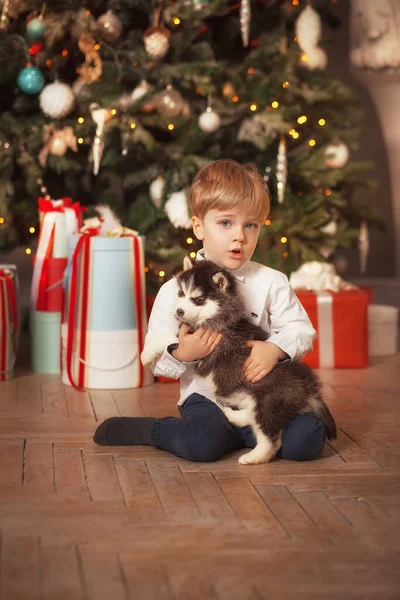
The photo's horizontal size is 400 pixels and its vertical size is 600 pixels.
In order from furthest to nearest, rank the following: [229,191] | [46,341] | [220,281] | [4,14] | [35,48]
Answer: [35,48]
[4,14]
[46,341]
[229,191]
[220,281]

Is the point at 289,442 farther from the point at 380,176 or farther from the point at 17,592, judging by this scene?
the point at 380,176

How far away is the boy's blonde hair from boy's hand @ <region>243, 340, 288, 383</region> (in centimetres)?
38

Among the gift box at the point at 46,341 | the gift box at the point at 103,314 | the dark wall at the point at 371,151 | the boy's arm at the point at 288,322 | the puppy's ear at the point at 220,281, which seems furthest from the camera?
the dark wall at the point at 371,151

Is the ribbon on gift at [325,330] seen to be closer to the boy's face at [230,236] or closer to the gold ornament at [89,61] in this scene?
the boy's face at [230,236]

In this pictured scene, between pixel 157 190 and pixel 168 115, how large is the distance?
36 cm

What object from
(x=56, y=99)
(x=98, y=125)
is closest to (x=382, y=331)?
(x=98, y=125)

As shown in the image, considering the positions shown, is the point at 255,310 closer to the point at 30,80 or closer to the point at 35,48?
the point at 30,80

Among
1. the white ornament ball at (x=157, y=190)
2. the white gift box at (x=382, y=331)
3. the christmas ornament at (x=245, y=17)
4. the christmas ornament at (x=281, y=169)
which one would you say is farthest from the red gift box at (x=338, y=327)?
the christmas ornament at (x=245, y=17)

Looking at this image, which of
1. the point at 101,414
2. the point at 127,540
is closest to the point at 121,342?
the point at 101,414

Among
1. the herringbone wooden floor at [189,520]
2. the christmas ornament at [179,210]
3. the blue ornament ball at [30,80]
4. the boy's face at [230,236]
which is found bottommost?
the herringbone wooden floor at [189,520]

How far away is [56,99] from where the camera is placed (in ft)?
13.7

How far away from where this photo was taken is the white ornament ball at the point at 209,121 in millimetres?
A: 4188

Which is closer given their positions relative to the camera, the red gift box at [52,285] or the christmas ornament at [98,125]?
the red gift box at [52,285]

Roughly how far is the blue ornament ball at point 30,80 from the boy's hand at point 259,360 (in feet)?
7.11
